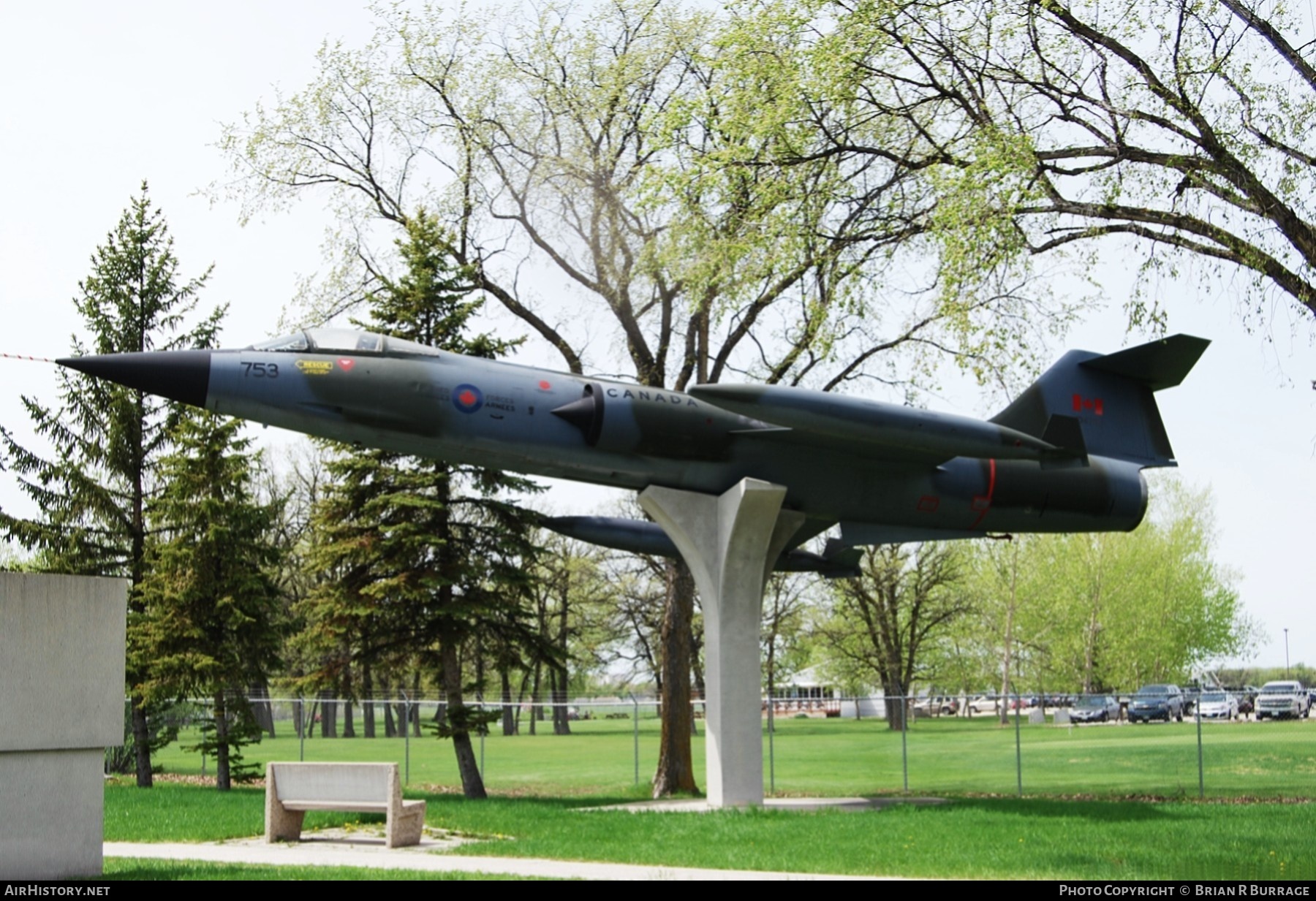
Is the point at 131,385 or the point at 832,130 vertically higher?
the point at 832,130

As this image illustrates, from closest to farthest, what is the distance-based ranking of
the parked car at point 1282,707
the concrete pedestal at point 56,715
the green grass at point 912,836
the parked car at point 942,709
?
1. the concrete pedestal at point 56,715
2. the green grass at point 912,836
3. the parked car at point 1282,707
4. the parked car at point 942,709

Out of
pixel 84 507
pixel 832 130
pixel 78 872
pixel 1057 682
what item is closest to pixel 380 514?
pixel 84 507

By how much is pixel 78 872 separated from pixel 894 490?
10029mm

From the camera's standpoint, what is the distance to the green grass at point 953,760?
21.0 metres

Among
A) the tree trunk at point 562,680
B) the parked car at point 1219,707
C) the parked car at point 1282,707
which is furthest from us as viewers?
the tree trunk at point 562,680

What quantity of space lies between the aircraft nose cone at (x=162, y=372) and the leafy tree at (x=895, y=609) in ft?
92.9

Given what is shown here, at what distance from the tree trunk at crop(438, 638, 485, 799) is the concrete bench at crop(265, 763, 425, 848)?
7.41 m

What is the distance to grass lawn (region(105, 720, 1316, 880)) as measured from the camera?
31.3 ft

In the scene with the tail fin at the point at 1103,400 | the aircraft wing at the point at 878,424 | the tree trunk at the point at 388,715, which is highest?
the tail fin at the point at 1103,400

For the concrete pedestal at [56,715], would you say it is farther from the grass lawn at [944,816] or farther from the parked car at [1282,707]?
the parked car at [1282,707]

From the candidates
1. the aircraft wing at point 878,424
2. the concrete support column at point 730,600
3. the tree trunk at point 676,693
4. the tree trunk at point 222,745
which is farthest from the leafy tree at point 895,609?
the aircraft wing at point 878,424

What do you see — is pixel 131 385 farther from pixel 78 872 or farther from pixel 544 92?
pixel 544 92

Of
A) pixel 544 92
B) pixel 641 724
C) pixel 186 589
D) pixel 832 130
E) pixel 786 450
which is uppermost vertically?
pixel 544 92

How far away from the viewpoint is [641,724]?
5291 centimetres
